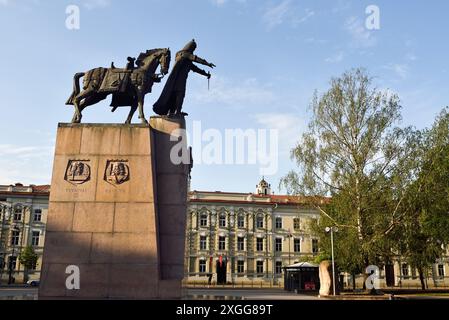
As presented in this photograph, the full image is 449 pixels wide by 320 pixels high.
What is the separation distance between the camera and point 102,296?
12.7 m

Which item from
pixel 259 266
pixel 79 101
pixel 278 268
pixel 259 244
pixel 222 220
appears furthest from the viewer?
pixel 259 244

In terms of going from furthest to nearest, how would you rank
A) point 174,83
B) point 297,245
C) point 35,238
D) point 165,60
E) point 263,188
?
1. point 263,188
2. point 297,245
3. point 35,238
4. point 174,83
5. point 165,60

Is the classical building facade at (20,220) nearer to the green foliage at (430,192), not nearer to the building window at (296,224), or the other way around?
the building window at (296,224)

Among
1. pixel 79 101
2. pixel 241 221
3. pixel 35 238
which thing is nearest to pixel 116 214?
pixel 79 101

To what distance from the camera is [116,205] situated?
45.1 feet

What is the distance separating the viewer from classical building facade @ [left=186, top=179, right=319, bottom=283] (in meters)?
61.4

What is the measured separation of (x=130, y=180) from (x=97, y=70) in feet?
14.5

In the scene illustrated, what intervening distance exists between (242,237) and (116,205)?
51.2 meters

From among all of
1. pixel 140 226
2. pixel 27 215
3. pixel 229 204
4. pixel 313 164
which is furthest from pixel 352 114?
pixel 27 215

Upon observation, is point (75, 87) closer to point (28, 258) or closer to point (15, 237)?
point (28, 258)

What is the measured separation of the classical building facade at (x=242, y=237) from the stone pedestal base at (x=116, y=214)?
4732 centimetres

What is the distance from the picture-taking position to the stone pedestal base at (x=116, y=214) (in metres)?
12.9
